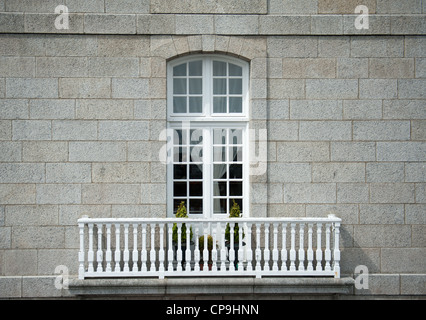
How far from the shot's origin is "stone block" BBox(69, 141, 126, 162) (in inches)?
324

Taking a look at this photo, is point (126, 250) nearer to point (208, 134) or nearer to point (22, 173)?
point (22, 173)

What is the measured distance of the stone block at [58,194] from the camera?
819cm

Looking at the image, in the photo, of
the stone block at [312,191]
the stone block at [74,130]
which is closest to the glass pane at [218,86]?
the stone block at [312,191]

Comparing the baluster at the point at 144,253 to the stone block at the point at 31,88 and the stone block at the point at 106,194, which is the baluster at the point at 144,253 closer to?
the stone block at the point at 106,194

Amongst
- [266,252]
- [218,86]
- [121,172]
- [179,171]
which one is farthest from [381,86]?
[121,172]

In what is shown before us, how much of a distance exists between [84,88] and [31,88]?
0.90 meters

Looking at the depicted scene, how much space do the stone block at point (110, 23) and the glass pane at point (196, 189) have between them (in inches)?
112

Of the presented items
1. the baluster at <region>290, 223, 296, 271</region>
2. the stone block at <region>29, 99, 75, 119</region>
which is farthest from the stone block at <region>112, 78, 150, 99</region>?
the baluster at <region>290, 223, 296, 271</region>

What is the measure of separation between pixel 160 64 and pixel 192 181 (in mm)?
2119

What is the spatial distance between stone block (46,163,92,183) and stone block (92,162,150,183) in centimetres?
13

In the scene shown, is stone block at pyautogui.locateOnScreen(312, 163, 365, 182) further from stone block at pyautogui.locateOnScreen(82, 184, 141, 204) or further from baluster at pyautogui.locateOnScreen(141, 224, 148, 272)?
stone block at pyautogui.locateOnScreen(82, 184, 141, 204)

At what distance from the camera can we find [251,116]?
8367 mm

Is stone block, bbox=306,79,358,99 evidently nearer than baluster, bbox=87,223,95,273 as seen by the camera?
No

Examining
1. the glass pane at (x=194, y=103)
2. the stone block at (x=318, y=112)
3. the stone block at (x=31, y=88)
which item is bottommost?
the stone block at (x=318, y=112)
